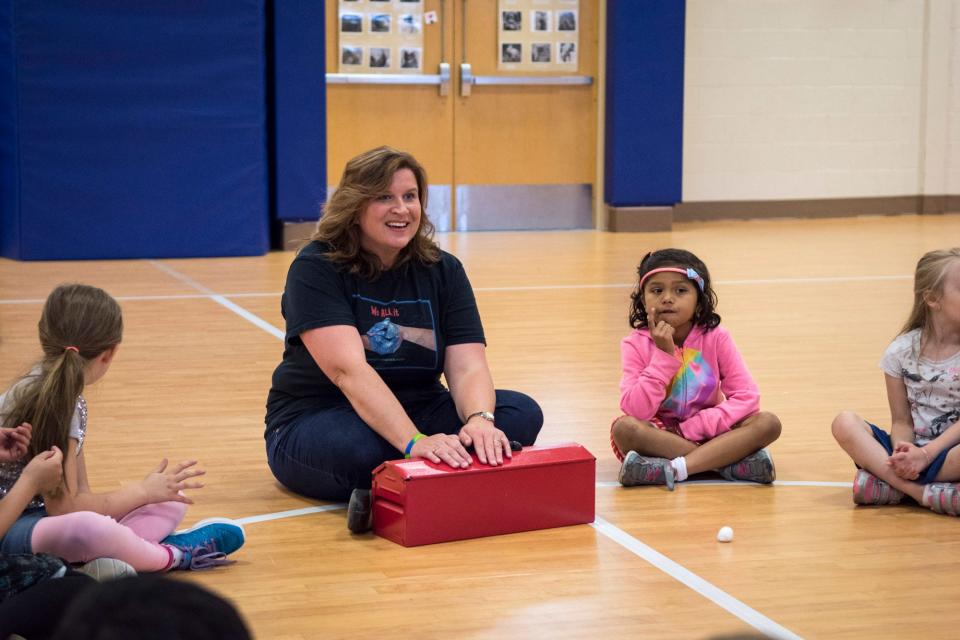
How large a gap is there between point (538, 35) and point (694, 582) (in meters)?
8.71

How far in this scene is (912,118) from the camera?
12.5m

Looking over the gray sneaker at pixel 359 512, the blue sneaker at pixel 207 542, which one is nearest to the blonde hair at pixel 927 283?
the gray sneaker at pixel 359 512

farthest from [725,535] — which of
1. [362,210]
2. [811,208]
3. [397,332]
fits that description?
[811,208]

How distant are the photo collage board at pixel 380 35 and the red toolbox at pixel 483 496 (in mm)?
7916

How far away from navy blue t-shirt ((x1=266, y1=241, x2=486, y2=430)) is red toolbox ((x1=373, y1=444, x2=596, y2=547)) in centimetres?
39

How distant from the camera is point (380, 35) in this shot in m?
10.7

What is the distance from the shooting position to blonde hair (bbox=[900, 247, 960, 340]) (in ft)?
11.2

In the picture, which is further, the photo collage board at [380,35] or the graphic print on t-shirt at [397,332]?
the photo collage board at [380,35]

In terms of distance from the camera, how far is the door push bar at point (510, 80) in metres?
10.9

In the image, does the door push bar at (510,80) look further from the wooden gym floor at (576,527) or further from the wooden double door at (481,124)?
the wooden gym floor at (576,527)

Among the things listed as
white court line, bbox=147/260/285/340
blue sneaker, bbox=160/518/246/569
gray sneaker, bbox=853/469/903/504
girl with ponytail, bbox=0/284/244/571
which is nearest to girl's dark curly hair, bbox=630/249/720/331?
gray sneaker, bbox=853/469/903/504

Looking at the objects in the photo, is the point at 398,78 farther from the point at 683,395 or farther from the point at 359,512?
the point at 359,512

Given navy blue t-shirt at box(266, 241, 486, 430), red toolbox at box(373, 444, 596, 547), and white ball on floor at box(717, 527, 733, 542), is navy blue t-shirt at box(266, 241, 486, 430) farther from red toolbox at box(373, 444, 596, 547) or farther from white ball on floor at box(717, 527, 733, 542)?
white ball on floor at box(717, 527, 733, 542)

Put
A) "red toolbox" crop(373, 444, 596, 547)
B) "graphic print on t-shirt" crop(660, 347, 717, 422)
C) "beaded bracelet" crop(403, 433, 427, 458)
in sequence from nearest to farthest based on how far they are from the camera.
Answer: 1. "red toolbox" crop(373, 444, 596, 547)
2. "beaded bracelet" crop(403, 433, 427, 458)
3. "graphic print on t-shirt" crop(660, 347, 717, 422)
